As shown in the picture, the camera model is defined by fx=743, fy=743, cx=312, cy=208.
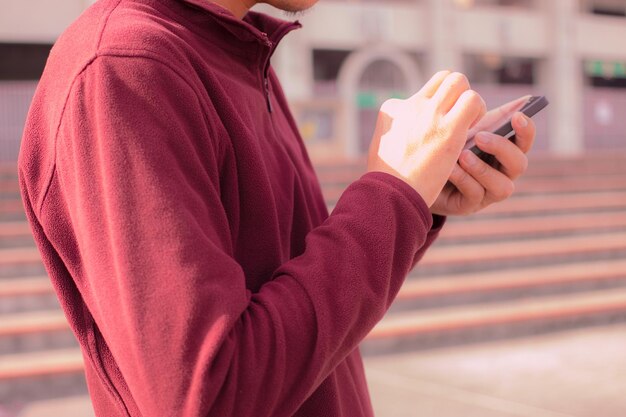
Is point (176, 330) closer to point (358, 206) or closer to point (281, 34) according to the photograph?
point (358, 206)

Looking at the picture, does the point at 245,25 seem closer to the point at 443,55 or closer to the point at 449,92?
the point at 449,92

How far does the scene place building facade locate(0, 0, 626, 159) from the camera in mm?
12453

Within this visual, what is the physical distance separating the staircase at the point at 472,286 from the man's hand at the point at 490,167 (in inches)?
128

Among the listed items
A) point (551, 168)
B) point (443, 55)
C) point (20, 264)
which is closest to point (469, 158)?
point (20, 264)

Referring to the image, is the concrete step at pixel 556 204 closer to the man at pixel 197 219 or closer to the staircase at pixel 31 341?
the staircase at pixel 31 341

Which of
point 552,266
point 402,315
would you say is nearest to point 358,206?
point 402,315

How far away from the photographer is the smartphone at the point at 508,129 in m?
0.85

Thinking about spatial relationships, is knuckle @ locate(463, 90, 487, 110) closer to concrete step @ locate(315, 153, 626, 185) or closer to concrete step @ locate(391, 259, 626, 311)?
concrete step @ locate(391, 259, 626, 311)

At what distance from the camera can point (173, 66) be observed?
61 cm

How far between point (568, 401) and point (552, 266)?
2.43 m

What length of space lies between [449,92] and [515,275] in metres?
4.76

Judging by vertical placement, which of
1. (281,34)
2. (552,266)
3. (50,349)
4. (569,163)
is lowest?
(569,163)

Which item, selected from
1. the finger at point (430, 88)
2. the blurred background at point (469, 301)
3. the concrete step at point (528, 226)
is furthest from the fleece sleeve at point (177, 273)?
the concrete step at point (528, 226)

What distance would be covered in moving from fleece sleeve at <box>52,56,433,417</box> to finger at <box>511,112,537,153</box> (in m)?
0.30
